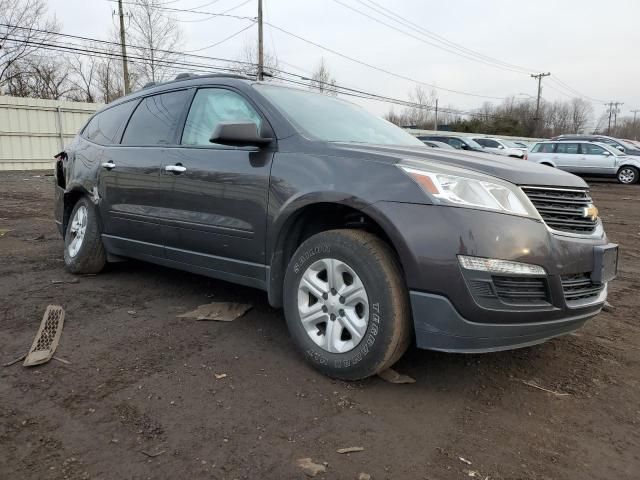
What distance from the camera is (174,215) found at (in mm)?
3824

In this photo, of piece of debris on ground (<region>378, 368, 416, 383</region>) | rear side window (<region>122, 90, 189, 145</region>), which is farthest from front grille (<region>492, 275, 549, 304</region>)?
rear side window (<region>122, 90, 189, 145</region>)

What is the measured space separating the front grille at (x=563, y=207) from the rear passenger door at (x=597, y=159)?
63.5ft

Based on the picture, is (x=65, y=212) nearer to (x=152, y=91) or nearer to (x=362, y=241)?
(x=152, y=91)

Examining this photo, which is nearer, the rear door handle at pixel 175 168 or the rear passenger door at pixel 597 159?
the rear door handle at pixel 175 168

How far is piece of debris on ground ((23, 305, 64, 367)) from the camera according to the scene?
119 inches

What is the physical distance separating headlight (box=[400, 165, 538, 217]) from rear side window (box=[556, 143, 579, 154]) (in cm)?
1993

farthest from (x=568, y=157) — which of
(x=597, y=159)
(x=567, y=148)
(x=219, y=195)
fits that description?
(x=219, y=195)

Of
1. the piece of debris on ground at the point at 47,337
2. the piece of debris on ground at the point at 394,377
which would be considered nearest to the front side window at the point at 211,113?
the piece of debris on ground at the point at 47,337

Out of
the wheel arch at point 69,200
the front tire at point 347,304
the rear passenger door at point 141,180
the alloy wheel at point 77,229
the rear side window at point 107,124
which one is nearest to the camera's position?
the front tire at point 347,304

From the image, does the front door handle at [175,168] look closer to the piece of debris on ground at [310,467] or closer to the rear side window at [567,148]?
the piece of debris on ground at [310,467]

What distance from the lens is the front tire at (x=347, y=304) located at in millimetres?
2600

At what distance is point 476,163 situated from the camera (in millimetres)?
2783

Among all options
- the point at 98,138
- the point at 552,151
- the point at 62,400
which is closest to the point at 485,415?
the point at 62,400

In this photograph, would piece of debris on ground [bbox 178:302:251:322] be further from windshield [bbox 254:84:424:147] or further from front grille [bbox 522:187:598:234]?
front grille [bbox 522:187:598:234]
